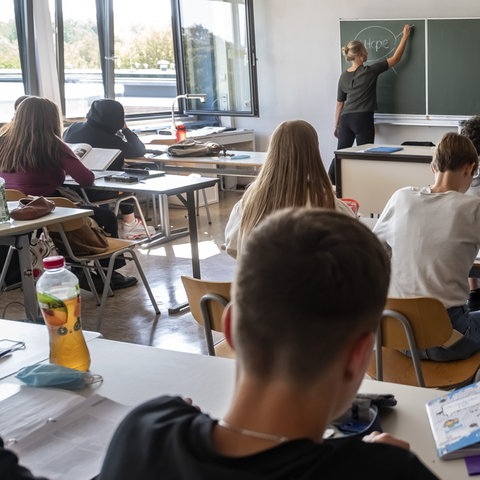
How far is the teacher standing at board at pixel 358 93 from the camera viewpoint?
7246mm

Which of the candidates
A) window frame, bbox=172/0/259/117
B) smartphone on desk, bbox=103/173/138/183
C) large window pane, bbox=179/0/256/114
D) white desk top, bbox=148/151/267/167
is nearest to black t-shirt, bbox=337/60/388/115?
window frame, bbox=172/0/259/117

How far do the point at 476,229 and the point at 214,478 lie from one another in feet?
6.53

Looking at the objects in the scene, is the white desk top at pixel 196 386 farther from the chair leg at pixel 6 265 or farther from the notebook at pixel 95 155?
the notebook at pixel 95 155

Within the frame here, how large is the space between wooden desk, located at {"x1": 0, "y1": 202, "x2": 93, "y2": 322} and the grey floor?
1.78 feet

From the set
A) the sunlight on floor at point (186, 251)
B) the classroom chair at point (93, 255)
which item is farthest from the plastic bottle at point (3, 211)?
the sunlight on floor at point (186, 251)

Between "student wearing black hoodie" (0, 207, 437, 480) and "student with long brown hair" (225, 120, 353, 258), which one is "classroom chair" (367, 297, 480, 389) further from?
"student wearing black hoodie" (0, 207, 437, 480)

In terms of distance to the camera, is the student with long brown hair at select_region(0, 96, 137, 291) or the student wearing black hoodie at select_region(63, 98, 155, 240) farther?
the student wearing black hoodie at select_region(63, 98, 155, 240)

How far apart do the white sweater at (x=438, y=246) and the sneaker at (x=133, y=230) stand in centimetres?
384

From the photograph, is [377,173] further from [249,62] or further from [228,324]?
[228,324]

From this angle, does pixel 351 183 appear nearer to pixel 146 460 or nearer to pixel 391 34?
pixel 391 34

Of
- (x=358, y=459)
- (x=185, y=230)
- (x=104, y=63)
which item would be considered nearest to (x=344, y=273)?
(x=358, y=459)

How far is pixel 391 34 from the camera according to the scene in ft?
24.0

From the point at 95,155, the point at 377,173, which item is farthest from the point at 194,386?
the point at 95,155

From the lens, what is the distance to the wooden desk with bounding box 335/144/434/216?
4984 millimetres
